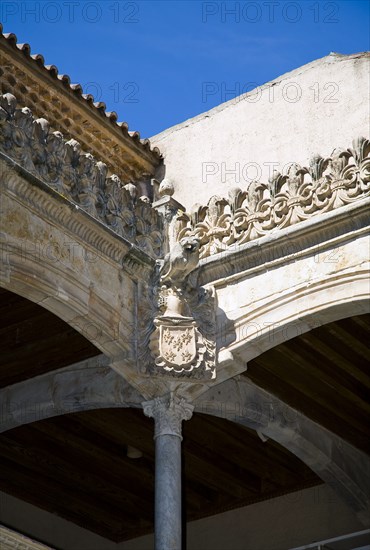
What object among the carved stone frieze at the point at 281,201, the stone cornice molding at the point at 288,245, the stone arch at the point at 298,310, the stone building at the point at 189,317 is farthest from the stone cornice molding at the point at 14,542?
the carved stone frieze at the point at 281,201

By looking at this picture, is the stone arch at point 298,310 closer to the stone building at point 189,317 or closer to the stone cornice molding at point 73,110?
the stone building at point 189,317

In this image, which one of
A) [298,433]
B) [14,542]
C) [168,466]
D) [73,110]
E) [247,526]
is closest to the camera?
[14,542]

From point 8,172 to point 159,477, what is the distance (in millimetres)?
2310

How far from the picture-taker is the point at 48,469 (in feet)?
38.2

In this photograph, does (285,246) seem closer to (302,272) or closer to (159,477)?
(302,272)

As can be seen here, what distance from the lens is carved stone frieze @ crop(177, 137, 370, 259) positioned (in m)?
8.57

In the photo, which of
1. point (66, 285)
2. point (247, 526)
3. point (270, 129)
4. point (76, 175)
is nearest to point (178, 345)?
point (66, 285)

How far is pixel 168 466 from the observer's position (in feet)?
28.1

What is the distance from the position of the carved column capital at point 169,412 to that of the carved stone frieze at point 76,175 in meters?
1.06

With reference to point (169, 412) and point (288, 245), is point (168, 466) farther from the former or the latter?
point (288, 245)

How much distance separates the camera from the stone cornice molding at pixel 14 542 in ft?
25.4

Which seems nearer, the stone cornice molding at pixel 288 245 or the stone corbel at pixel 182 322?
the stone cornice molding at pixel 288 245

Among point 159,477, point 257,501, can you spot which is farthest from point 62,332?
point 257,501

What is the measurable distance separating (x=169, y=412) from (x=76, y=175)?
1783 millimetres
